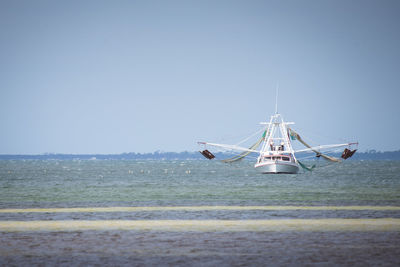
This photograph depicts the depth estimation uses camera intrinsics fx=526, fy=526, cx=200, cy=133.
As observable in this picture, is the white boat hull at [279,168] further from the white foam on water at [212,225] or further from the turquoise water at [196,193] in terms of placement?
the white foam on water at [212,225]

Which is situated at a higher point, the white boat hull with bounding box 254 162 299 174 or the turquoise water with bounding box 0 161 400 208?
the white boat hull with bounding box 254 162 299 174

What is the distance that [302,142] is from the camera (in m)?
95.1

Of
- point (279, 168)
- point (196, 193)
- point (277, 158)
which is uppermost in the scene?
point (277, 158)

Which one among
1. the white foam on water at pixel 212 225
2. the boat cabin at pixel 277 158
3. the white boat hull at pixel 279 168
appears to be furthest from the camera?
the boat cabin at pixel 277 158

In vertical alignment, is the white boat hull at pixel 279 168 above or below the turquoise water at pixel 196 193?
A: above

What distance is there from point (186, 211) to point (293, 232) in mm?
10505

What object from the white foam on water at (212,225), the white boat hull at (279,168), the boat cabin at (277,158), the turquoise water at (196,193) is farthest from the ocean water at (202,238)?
the boat cabin at (277,158)

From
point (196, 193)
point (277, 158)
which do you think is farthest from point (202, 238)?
point (277, 158)

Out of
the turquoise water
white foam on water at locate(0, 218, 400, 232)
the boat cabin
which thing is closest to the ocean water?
white foam on water at locate(0, 218, 400, 232)

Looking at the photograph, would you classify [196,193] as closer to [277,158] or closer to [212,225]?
[212,225]

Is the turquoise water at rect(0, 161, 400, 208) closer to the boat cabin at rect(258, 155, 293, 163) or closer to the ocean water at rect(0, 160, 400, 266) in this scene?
the ocean water at rect(0, 160, 400, 266)

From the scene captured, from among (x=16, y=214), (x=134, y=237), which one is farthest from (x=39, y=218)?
(x=134, y=237)

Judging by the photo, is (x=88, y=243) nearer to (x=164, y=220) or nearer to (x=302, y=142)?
(x=164, y=220)

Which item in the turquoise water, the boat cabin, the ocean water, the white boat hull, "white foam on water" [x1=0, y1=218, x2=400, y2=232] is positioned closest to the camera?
the ocean water
